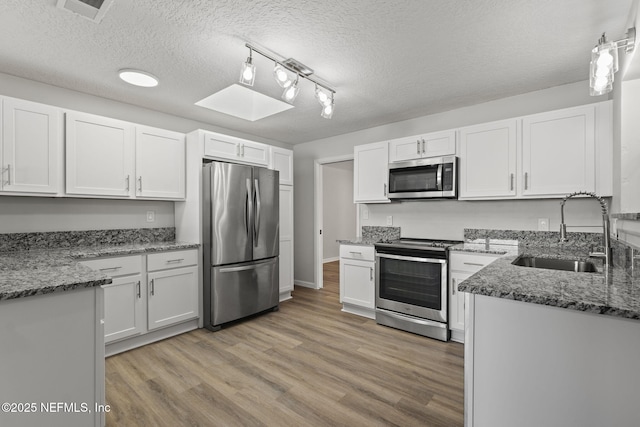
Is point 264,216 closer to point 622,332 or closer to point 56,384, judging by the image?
point 56,384

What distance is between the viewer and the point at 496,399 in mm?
1120

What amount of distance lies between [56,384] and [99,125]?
2387 millimetres

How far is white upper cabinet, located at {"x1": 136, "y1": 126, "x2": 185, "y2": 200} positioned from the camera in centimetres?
304

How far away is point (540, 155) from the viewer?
263cm

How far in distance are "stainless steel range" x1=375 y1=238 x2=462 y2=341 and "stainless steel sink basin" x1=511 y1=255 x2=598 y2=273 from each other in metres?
0.78

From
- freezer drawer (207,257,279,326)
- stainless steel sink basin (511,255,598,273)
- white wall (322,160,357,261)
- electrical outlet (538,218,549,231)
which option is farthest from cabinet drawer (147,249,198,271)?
white wall (322,160,357,261)

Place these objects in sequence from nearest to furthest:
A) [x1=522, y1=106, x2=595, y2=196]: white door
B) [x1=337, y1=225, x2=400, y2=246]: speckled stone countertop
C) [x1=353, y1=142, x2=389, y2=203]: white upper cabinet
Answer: [x1=522, y1=106, x2=595, y2=196]: white door < [x1=353, y1=142, x2=389, y2=203]: white upper cabinet < [x1=337, y1=225, x2=400, y2=246]: speckled stone countertop

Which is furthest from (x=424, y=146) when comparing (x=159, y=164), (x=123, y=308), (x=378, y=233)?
(x=123, y=308)

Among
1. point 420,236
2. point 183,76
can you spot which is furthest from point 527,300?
point 183,76

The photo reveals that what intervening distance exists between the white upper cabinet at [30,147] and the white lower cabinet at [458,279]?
3644mm

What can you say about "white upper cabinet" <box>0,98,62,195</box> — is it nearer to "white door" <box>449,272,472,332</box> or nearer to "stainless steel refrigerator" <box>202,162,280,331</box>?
"stainless steel refrigerator" <box>202,162,280,331</box>

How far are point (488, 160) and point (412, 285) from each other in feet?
4.82

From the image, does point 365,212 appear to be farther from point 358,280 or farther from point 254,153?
point 254,153

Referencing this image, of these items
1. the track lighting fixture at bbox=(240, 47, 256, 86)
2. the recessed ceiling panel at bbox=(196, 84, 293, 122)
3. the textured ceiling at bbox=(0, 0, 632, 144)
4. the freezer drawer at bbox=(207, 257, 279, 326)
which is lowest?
the freezer drawer at bbox=(207, 257, 279, 326)
